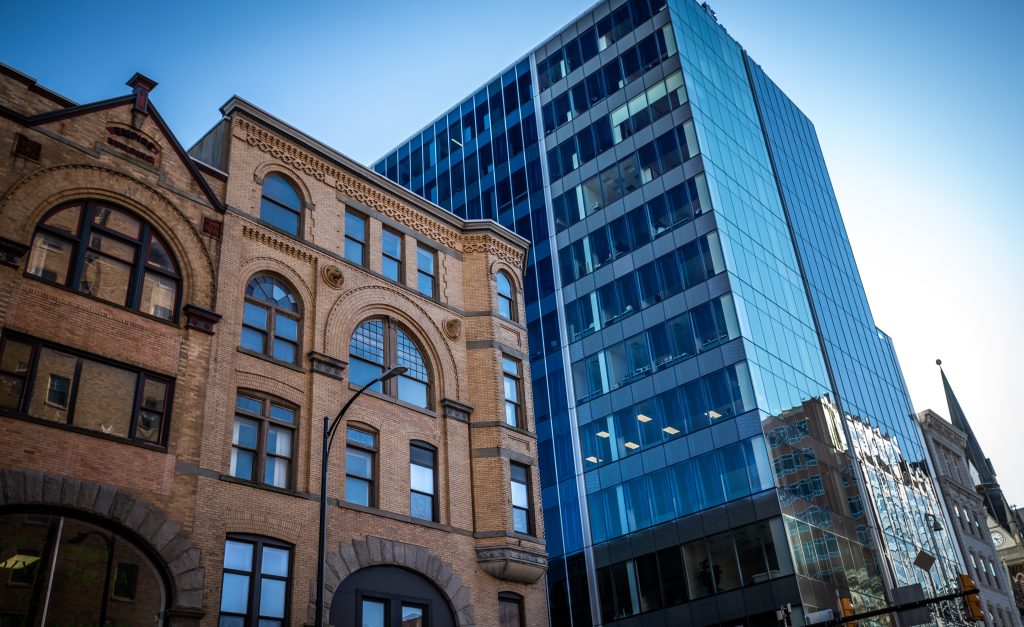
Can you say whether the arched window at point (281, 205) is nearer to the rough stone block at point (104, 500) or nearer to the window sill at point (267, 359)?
the window sill at point (267, 359)

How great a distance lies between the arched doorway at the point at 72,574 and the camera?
18375mm

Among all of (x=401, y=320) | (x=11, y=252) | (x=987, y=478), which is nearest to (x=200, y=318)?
(x=11, y=252)

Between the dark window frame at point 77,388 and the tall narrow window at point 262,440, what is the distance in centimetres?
200

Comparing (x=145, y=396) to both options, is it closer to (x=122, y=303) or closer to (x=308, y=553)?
(x=122, y=303)

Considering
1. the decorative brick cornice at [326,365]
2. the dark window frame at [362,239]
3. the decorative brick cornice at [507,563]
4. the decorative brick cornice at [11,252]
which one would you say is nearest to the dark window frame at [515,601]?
the decorative brick cornice at [507,563]

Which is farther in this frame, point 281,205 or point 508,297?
point 508,297

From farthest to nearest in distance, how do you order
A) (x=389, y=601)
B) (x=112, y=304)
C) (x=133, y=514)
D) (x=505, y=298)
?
(x=505, y=298) → (x=389, y=601) → (x=112, y=304) → (x=133, y=514)

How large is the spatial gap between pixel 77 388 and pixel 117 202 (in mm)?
5276

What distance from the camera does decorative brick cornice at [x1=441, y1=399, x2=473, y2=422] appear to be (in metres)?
30.0

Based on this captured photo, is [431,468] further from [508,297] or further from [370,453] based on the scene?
[508,297]

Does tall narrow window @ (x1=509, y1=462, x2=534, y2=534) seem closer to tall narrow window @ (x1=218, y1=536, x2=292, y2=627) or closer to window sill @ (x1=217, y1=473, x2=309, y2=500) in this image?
window sill @ (x1=217, y1=473, x2=309, y2=500)

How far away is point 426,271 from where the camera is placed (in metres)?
32.5

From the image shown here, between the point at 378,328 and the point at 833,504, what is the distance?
102 feet

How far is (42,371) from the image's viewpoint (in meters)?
20.5
